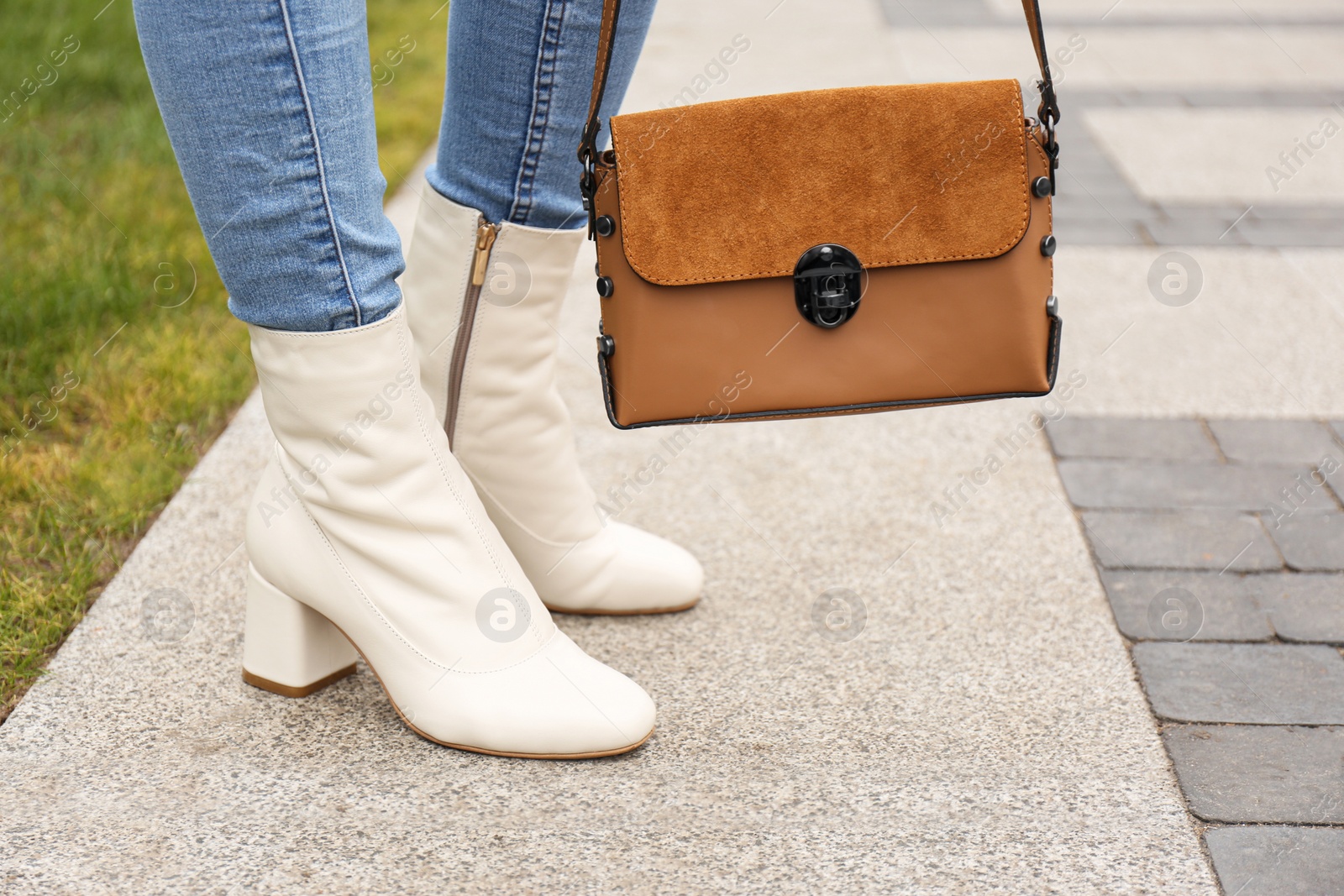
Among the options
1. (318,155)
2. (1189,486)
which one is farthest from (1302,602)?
(318,155)

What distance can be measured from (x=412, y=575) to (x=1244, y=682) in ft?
3.58

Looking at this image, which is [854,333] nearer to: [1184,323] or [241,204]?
[241,204]

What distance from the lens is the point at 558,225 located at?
1.50 m

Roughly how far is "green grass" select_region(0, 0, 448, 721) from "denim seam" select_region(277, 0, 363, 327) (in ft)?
2.40

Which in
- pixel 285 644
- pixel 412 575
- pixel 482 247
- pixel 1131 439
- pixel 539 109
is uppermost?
pixel 539 109

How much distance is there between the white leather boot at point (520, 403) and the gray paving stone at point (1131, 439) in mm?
917

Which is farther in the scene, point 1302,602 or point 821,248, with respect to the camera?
point 1302,602

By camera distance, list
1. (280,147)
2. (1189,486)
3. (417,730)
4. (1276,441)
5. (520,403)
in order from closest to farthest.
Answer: (280,147) → (417,730) → (520,403) → (1189,486) → (1276,441)

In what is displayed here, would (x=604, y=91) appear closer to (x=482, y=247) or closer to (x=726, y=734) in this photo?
(x=482, y=247)

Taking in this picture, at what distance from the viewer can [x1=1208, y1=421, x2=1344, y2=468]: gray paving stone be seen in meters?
2.19

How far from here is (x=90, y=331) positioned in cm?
250

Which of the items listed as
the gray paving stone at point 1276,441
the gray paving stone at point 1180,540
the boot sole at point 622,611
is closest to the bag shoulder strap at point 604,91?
the boot sole at point 622,611

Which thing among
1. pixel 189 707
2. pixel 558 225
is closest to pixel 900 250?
pixel 558 225

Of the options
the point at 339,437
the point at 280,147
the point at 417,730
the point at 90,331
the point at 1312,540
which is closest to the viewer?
the point at 280,147
